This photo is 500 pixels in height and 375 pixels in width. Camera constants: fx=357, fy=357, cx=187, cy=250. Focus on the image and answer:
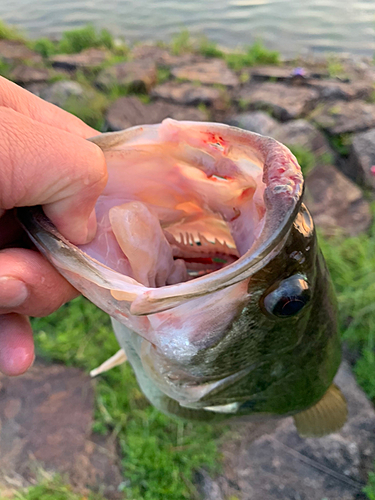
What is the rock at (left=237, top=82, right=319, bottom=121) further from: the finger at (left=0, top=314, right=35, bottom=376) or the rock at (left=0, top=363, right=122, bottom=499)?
the finger at (left=0, top=314, right=35, bottom=376)

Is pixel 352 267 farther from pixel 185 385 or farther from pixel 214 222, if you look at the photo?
pixel 185 385

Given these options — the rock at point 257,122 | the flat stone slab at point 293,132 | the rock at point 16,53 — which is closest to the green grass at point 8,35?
the rock at point 16,53

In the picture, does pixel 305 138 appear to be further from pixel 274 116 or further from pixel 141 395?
pixel 141 395

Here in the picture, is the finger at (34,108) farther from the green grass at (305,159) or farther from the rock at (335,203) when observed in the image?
the green grass at (305,159)

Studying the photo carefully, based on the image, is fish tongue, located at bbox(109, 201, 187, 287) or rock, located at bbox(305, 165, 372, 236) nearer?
fish tongue, located at bbox(109, 201, 187, 287)

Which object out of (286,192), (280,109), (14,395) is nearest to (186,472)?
(14,395)

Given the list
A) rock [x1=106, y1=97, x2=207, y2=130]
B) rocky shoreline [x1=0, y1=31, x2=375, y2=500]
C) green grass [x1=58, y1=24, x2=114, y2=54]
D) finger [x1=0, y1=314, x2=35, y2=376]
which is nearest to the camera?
finger [x1=0, y1=314, x2=35, y2=376]

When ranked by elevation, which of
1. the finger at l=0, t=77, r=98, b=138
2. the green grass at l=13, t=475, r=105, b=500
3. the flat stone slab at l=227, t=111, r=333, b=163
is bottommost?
the green grass at l=13, t=475, r=105, b=500

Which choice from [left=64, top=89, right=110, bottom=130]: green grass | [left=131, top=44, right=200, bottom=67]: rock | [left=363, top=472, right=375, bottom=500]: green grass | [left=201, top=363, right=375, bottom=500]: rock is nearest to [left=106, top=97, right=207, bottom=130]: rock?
[left=64, top=89, right=110, bottom=130]: green grass
